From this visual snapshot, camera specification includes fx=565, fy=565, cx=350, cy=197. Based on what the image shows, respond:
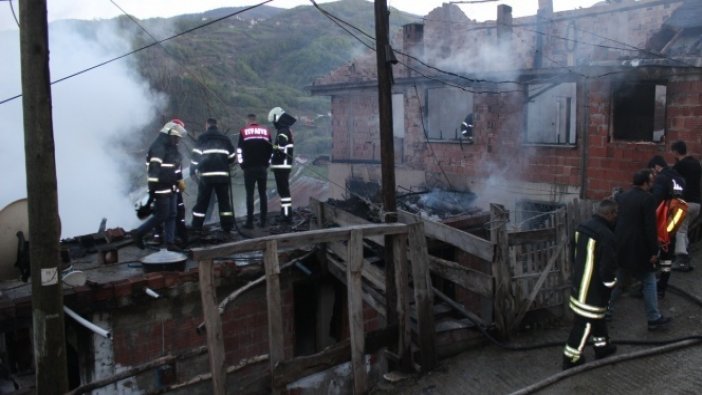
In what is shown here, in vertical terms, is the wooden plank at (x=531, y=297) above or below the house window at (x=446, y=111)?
below

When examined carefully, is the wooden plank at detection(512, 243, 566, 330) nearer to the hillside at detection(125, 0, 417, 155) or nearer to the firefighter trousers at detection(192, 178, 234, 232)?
the firefighter trousers at detection(192, 178, 234, 232)

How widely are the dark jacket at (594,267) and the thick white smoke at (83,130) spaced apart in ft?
54.3

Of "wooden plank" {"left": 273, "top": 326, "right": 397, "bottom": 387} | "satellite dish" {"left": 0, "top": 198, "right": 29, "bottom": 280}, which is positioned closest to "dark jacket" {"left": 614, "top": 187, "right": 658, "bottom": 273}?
"wooden plank" {"left": 273, "top": 326, "right": 397, "bottom": 387}

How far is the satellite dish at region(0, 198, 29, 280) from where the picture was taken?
614 centimetres

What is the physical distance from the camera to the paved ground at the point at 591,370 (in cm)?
483

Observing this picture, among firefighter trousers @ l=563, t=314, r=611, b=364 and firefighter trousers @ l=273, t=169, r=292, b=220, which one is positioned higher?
firefighter trousers @ l=273, t=169, r=292, b=220

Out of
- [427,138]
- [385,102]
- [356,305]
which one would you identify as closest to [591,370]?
[356,305]

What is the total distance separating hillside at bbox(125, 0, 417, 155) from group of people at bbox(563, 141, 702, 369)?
17.1 metres

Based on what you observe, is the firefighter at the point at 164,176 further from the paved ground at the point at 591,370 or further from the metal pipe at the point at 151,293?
the paved ground at the point at 591,370

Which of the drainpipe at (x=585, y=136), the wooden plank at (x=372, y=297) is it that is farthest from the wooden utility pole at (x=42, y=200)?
the drainpipe at (x=585, y=136)

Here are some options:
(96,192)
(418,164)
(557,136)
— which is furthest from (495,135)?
(96,192)

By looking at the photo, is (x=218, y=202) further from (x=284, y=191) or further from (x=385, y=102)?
(x=385, y=102)

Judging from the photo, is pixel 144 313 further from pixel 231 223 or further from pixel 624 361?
pixel 624 361

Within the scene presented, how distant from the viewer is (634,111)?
40.1ft
